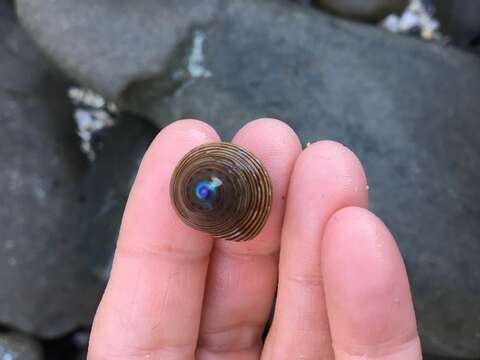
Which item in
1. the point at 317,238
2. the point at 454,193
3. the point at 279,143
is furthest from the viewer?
the point at 454,193

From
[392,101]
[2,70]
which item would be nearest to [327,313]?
[392,101]

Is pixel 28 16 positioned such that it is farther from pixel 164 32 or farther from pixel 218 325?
pixel 218 325

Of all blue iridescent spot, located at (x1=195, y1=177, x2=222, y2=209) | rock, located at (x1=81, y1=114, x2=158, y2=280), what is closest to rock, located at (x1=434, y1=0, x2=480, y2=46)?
rock, located at (x1=81, y1=114, x2=158, y2=280)

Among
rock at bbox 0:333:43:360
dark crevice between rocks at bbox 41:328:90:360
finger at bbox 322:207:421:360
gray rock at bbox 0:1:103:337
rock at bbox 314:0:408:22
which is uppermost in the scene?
rock at bbox 314:0:408:22

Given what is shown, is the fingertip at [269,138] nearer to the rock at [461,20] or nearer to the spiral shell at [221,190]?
the spiral shell at [221,190]

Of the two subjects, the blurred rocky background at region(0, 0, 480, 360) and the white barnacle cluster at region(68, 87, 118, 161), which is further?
the white barnacle cluster at region(68, 87, 118, 161)

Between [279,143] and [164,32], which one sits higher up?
[279,143]

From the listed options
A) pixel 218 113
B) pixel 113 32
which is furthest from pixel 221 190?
pixel 113 32

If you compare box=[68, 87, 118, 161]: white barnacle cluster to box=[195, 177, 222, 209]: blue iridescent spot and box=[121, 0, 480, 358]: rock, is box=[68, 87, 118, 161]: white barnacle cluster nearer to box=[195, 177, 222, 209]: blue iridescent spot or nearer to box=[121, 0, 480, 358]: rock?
box=[121, 0, 480, 358]: rock

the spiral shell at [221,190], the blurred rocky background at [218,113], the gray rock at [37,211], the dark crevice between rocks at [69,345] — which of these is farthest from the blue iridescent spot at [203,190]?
the dark crevice between rocks at [69,345]
